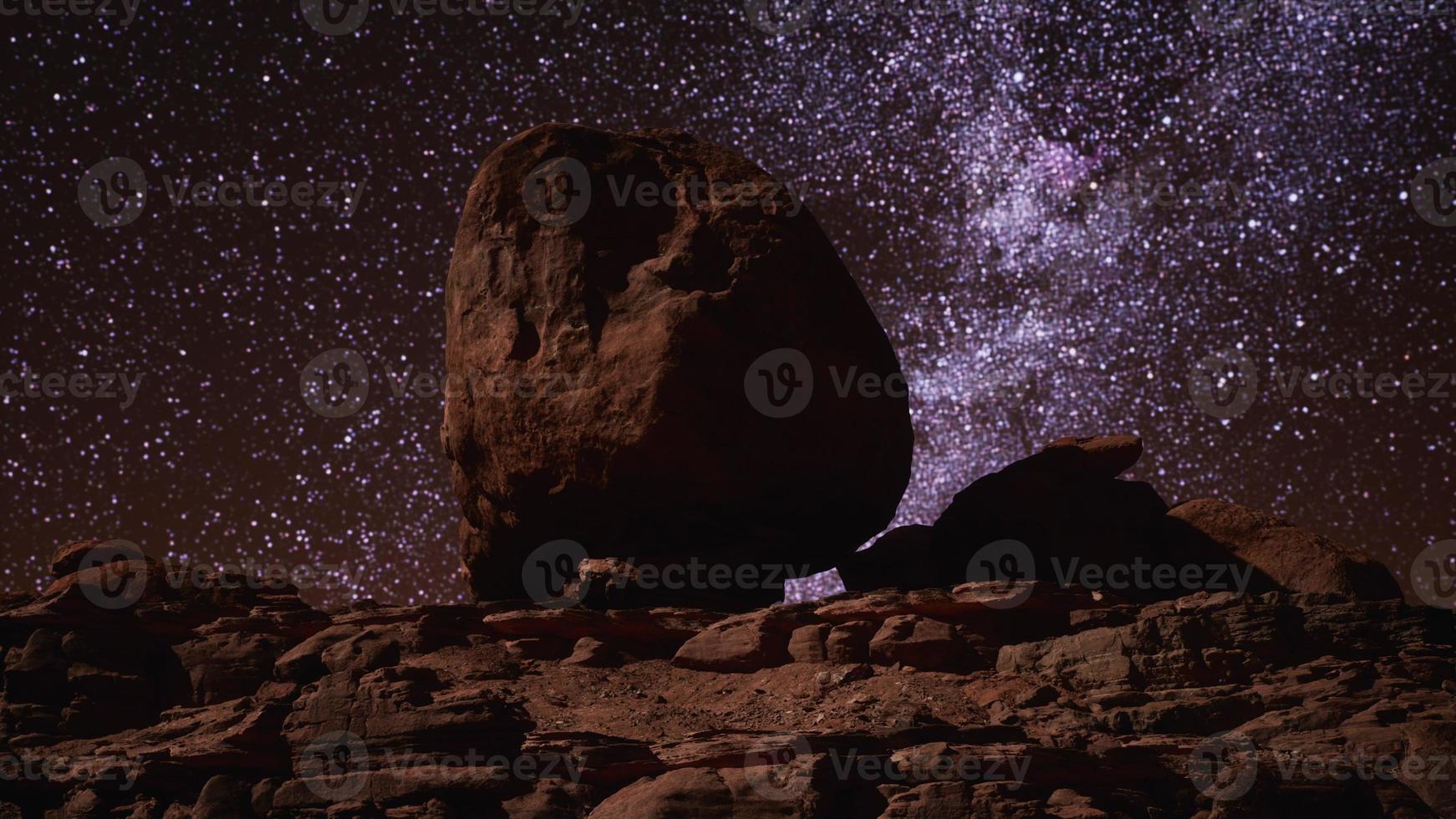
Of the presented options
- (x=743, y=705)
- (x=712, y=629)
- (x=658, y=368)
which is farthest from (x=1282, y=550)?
(x=658, y=368)

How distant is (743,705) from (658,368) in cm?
472

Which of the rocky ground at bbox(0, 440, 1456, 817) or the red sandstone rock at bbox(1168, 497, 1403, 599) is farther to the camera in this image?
the red sandstone rock at bbox(1168, 497, 1403, 599)

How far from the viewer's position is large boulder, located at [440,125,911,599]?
14383mm

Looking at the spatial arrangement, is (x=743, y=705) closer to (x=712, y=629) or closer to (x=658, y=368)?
(x=712, y=629)

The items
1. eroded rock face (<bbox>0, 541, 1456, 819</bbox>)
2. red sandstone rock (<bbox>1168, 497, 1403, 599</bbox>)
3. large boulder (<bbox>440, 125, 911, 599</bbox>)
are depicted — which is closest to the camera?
eroded rock face (<bbox>0, 541, 1456, 819</bbox>)

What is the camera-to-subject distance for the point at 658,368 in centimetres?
1413

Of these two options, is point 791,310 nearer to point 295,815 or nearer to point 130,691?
point 295,815

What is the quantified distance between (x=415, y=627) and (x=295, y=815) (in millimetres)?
2733

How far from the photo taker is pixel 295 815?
1070cm

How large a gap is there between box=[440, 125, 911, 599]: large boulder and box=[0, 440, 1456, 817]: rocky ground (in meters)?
1.68

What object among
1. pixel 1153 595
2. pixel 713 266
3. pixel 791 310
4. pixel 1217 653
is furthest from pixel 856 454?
pixel 1217 653

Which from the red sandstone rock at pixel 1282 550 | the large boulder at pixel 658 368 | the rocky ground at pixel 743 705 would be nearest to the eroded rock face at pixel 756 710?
the rocky ground at pixel 743 705

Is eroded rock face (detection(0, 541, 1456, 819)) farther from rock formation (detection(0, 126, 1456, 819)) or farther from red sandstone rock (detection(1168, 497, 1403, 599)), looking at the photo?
red sandstone rock (detection(1168, 497, 1403, 599))

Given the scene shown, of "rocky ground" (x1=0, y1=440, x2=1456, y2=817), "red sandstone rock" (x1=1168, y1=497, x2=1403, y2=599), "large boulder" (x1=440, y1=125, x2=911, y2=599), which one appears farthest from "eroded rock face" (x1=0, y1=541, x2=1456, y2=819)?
"red sandstone rock" (x1=1168, y1=497, x2=1403, y2=599)
